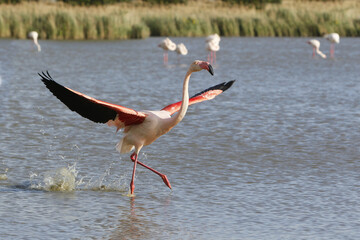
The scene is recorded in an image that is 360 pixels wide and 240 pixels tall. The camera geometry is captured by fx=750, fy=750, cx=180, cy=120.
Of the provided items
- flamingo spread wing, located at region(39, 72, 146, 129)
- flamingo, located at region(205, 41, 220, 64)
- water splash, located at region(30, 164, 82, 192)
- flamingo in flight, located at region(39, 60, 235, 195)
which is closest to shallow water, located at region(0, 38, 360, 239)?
water splash, located at region(30, 164, 82, 192)

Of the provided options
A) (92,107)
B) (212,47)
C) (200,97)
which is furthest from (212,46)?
(92,107)

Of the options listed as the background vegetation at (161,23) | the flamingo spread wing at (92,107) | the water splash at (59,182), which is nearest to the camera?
the flamingo spread wing at (92,107)

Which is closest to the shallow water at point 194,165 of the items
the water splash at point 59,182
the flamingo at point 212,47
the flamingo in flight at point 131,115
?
the water splash at point 59,182

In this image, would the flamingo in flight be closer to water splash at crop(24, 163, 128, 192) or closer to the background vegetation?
water splash at crop(24, 163, 128, 192)

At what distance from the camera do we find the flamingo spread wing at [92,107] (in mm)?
6590

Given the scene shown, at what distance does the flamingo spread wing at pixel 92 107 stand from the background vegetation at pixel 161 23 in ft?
78.4

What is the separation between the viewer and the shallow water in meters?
6.14

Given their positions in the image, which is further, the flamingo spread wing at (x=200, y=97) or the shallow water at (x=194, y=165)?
the flamingo spread wing at (x=200, y=97)

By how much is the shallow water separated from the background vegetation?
44.2ft

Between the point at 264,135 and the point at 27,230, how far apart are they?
16.8 feet

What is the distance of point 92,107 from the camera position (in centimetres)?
679

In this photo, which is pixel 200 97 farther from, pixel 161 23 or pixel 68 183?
pixel 161 23

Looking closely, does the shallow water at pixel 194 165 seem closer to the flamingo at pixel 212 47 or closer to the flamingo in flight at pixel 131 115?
the flamingo in flight at pixel 131 115

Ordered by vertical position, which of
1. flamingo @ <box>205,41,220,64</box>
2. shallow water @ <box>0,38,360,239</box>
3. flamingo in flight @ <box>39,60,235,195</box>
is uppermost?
flamingo in flight @ <box>39,60,235,195</box>
